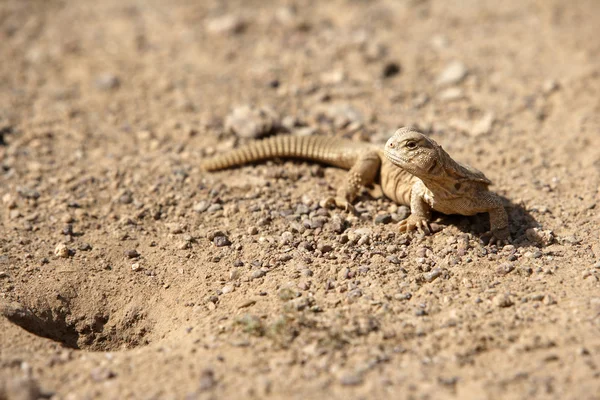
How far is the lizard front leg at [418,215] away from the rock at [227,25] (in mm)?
6279

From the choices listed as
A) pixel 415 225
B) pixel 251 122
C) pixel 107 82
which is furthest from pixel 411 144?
pixel 107 82

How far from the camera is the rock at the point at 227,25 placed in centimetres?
1195

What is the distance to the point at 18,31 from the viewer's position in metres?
12.5

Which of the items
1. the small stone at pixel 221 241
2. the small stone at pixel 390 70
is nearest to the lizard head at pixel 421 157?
the small stone at pixel 221 241

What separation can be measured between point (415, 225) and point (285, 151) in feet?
6.88

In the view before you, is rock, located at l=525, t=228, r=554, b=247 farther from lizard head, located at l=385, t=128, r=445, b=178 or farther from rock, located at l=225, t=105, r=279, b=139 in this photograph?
rock, located at l=225, t=105, r=279, b=139

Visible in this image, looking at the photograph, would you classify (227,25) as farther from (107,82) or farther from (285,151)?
(285,151)

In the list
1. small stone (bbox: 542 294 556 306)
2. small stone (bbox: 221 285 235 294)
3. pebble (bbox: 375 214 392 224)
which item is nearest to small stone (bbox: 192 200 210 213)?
small stone (bbox: 221 285 235 294)

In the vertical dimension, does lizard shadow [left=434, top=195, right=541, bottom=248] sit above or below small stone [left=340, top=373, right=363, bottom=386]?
above

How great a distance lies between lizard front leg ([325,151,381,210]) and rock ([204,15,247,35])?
17.7 feet

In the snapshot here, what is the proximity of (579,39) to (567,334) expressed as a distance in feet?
24.4

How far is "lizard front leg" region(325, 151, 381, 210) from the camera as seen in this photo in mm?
7496

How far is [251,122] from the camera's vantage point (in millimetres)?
8836

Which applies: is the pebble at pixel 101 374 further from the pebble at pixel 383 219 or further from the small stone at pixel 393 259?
the pebble at pixel 383 219
